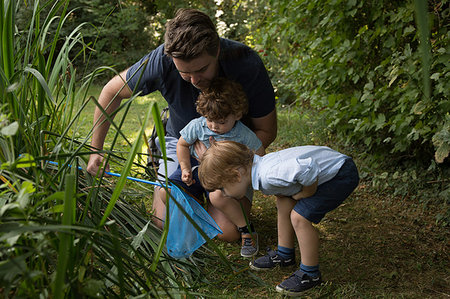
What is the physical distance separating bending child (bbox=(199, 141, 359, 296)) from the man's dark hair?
45 centimetres

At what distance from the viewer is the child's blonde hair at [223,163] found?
2.02 m

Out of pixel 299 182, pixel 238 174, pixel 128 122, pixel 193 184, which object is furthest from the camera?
pixel 128 122

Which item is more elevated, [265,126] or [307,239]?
[265,126]

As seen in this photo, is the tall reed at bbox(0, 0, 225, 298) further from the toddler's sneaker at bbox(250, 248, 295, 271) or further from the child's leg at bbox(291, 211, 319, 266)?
the child's leg at bbox(291, 211, 319, 266)

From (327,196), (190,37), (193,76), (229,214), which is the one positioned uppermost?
(190,37)

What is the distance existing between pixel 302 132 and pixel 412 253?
245 cm

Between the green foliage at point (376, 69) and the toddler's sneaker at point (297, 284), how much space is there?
102cm

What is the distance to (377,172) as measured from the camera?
342cm

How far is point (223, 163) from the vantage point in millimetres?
2018

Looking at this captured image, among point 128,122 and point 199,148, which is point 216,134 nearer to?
point 199,148

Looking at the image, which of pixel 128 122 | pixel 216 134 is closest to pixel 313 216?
pixel 216 134

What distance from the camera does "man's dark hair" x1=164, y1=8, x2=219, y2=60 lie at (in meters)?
2.07

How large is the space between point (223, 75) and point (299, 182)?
2.71 ft

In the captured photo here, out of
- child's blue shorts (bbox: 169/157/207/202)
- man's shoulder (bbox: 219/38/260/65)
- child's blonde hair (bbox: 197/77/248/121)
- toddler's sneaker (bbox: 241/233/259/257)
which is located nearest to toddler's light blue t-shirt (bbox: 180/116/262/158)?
child's blonde hair (bbox: 197/77/248/121)
